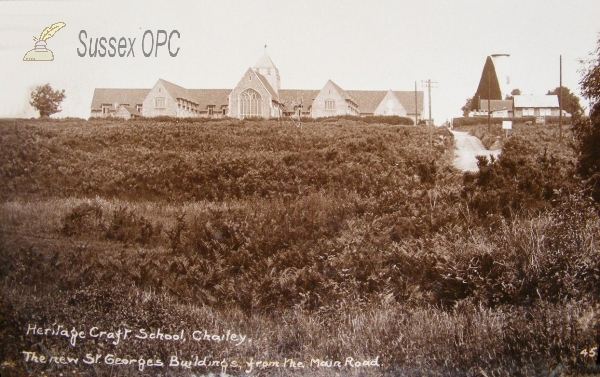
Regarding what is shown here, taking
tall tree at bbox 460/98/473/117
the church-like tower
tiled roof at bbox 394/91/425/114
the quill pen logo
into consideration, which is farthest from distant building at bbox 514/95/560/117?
the quill pen logo

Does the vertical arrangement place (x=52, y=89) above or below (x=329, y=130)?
above

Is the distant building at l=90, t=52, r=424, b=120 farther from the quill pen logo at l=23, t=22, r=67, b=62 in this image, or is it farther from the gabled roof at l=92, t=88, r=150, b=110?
the quill pen logo at l=23, t=22, r=67, b=62

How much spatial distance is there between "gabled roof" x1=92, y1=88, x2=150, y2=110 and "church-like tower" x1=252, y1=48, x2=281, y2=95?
2.87 ft

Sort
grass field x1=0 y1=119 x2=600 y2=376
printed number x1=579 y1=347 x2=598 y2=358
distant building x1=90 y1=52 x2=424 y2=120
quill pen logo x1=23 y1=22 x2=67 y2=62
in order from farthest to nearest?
distant building x1=90 y1=52 x2=424 y2=120
quill pen logo x1=23 y1=22 x2=67 y2=62
grass field x1=0 y1=119 x2=600 y2=376
printed number x1=579 y1=347 x2=598 y2=358

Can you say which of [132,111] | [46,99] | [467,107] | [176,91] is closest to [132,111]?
[132,111]

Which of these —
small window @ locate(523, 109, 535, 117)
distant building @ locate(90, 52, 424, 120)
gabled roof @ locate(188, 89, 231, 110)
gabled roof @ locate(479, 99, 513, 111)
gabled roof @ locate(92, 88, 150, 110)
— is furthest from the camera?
gabled roof @ locate(479, 99, 513, 111)

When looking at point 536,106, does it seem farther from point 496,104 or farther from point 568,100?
point 496,104

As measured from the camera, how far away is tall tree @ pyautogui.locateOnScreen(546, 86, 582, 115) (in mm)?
3421

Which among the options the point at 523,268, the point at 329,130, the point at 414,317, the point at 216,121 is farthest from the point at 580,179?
the point at 216,121

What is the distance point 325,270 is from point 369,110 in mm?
1487

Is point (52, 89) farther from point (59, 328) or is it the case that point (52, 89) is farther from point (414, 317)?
point (414, 317)

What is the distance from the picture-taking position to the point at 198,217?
3.69m

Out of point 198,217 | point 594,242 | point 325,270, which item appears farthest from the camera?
point 198,217

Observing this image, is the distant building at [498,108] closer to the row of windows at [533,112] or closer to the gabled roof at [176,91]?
the row of windows at [533,112]
